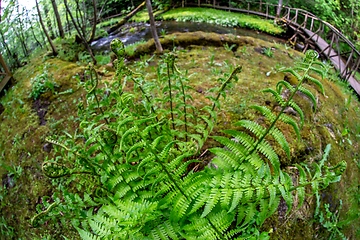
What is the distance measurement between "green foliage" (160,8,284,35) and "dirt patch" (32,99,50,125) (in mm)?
8676

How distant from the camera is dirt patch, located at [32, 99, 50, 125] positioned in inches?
132

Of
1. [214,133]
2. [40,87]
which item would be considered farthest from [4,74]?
[214,133]

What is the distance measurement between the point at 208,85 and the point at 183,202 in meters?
2.59

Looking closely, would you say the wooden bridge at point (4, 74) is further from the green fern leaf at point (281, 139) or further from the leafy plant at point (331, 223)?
the leafy plant at point (331, 223)

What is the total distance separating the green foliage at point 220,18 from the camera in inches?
360

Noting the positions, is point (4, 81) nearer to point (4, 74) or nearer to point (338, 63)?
point (4, 74)

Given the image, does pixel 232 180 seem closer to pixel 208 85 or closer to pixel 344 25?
pixel 208 85

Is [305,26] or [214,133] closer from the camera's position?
[214,133]

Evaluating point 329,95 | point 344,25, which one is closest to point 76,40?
point 329,95

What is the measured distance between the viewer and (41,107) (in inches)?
140

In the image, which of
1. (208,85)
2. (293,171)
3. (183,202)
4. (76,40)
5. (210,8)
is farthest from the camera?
(210,8)

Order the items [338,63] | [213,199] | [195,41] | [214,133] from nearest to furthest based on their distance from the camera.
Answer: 1. [213,199]
2. [214,133]
3. [195,41]
4. [338,63]

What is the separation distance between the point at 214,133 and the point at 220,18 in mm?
9527

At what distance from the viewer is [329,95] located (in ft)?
11.5
